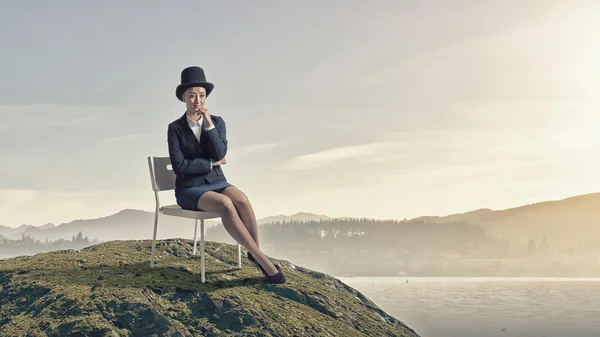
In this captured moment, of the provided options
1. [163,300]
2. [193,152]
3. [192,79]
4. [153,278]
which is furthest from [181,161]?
[163,300]

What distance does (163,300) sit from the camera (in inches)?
288

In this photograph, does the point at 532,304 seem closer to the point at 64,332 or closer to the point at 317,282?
the point at 317,282

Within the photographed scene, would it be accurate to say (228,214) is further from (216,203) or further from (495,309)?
(495,309)

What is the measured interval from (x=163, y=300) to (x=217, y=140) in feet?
6.97

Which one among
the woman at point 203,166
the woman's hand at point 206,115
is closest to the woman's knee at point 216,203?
the woman at point 203,166

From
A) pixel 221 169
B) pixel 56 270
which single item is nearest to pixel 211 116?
pixel 221 169

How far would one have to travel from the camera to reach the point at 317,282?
9336 millimetres

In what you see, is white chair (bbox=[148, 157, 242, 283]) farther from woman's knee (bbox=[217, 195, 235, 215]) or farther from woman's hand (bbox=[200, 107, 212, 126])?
woman's hand (bbox=[200, 107, 212, 126])

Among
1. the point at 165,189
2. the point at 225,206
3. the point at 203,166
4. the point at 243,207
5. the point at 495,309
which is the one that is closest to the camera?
the point at 225,206

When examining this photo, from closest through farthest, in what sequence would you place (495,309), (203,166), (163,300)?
(163,300) → (203,166) → (495,309)

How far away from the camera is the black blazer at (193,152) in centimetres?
774

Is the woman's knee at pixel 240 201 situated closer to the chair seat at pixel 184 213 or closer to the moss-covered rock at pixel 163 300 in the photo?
the chair seat at pixel 184 213

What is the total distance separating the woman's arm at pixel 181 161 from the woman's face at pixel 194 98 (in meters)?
0.39

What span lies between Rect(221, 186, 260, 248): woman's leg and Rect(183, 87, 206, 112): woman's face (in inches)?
45.7
